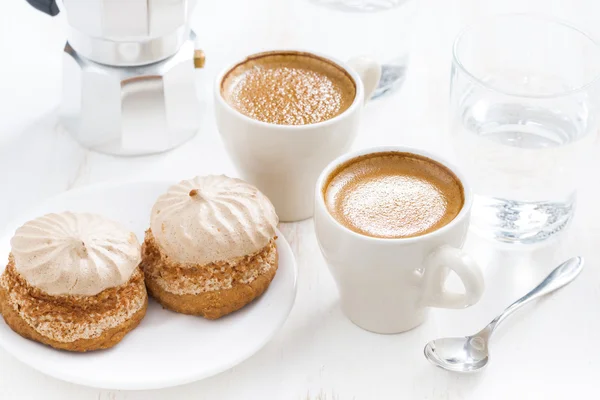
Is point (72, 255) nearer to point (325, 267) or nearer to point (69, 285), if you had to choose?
point (69, 285)

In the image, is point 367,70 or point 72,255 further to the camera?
point 367,70

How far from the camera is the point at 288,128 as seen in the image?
124 cm

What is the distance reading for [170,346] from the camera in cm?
108

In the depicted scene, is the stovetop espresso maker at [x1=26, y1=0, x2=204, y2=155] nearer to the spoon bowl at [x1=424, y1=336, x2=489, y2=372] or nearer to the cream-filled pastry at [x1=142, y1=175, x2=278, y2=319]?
the cream-filled pastry at [x1=142, y1=175, x2=278, y2=319]

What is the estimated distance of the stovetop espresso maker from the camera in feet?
4.44

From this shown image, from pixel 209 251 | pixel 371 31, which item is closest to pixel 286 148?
pixel 209 251

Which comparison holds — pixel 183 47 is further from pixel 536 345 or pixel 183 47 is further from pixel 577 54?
pixel 536 345

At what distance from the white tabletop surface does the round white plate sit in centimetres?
3

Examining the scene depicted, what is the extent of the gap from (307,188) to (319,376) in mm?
320

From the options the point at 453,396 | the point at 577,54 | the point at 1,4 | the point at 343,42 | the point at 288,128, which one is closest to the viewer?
the point at 453,396

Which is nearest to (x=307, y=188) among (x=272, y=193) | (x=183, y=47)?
(x=272, y=193)

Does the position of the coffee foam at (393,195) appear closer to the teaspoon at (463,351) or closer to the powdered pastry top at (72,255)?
the teaspoon at (463,351)

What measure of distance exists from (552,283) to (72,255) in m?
0.63

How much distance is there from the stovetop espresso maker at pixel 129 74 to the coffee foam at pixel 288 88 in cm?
14
